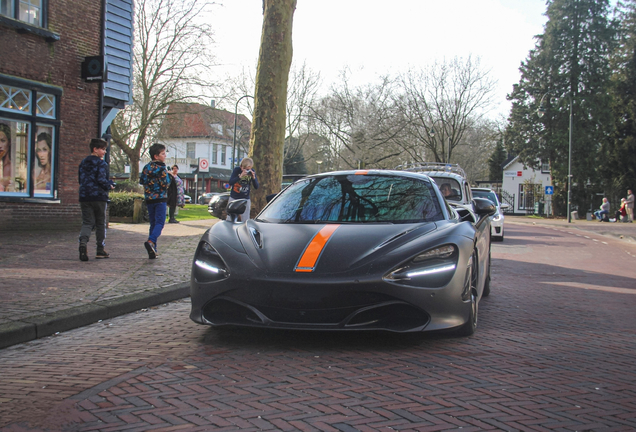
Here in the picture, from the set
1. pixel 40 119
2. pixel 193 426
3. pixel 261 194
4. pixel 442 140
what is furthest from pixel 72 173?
pixel 442 140

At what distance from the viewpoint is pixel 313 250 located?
422 cm

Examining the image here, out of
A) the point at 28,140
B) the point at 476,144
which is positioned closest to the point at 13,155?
the point at 28,140

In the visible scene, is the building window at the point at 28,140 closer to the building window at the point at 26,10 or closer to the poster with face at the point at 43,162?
the poster with face at the point at 43,162

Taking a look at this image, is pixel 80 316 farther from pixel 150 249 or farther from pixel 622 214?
pixel 622 214

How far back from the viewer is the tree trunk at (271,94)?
11625 mm

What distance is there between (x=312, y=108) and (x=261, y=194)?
35.7m

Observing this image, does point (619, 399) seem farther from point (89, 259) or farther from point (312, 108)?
point (312, 108)

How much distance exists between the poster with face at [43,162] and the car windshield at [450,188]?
340 inches

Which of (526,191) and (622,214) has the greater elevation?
(526,191)

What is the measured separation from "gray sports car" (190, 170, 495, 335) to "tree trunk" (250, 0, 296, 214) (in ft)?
22.8

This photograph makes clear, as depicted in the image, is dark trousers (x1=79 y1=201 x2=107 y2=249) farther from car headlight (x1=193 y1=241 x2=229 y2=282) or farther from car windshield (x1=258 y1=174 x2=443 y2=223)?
car headlight (x1=193 y1=241 x2=229 y2=282)

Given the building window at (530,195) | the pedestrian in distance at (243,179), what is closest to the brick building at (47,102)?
the pedestrian in distance at (243,179)

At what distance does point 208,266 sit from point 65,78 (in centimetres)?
1118

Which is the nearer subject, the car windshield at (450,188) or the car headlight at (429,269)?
the car headlight at (429,269)
